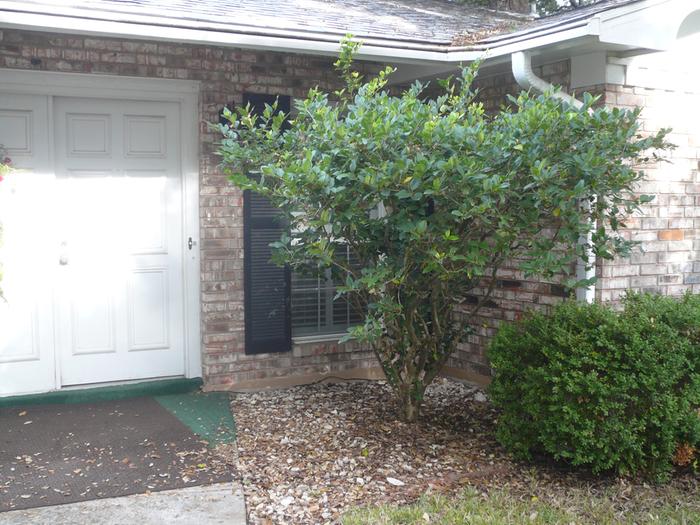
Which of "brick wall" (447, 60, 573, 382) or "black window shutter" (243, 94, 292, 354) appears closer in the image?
"brick wall" (447, 60, 573, 382)

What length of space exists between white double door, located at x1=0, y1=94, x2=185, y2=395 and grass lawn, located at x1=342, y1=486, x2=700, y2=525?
2678 millimetres

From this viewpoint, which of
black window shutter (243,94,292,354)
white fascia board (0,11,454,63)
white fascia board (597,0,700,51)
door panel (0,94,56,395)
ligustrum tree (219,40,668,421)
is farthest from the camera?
black window shutter (243,94,292,354)

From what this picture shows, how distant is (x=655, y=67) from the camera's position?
5105 mm

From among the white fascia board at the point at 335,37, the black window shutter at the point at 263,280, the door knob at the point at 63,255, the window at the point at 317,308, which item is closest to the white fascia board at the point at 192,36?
the white fascia board at the point at 335,37

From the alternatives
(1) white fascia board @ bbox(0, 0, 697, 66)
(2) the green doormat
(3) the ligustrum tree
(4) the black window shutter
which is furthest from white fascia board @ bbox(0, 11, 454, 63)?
(2) the green doormat

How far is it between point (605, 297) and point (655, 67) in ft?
5.43

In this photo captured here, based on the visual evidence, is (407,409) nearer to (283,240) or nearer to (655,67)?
(283,240)

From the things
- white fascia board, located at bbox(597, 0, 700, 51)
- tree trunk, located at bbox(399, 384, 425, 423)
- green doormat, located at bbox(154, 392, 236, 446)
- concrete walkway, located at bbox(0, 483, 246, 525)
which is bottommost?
concrete walkway, located at bbox(0, 483, 246, 525)

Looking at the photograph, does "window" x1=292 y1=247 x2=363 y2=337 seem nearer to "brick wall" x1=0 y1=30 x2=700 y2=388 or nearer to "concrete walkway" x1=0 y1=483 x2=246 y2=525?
"brick wall" x1=0 y1=30 x2=700 y2=388

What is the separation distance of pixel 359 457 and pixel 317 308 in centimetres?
192

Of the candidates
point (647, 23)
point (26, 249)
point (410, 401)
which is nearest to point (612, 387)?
point (410, 401)

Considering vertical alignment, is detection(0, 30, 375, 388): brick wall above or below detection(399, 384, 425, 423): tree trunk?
above

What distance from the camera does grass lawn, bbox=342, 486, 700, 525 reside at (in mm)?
3453

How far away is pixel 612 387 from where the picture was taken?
3.77 metres
